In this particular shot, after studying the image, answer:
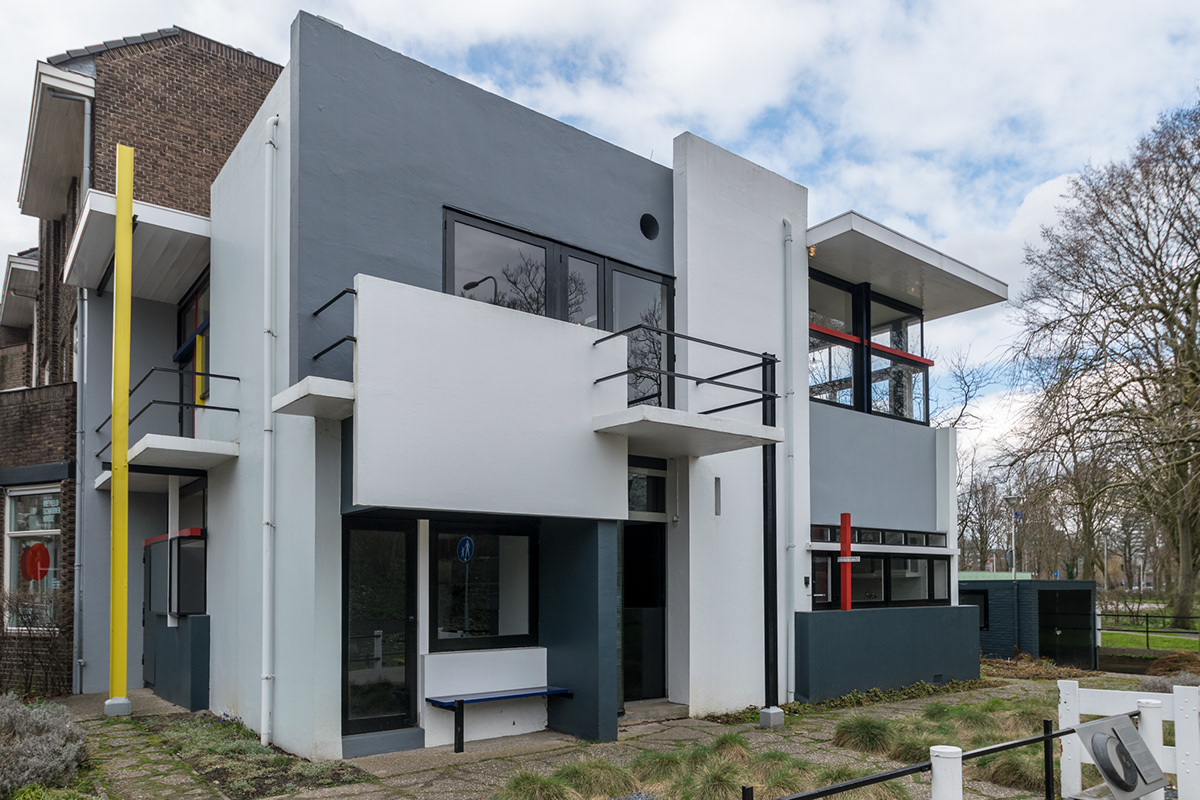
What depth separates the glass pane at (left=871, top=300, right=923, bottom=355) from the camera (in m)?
14.4

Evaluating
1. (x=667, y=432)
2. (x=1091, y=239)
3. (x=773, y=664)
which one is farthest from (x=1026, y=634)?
(x=667, y=432)

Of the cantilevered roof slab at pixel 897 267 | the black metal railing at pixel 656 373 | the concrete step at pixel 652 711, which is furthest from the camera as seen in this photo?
the cantilevered roof slab at pixel 897 267

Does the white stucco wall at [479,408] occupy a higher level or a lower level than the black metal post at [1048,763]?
higher

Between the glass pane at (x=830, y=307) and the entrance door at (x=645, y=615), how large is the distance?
14.1 ft

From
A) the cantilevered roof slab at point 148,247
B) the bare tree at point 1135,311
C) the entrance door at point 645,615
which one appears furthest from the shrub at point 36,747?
the bare tree at point 1135,311

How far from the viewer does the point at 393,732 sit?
8430 millimetres

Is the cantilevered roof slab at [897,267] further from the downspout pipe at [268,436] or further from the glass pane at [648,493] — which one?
the downspout pipe at [268,436]

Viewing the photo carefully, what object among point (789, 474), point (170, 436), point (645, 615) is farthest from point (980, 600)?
point (170, 436)

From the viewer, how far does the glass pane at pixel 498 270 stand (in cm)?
938

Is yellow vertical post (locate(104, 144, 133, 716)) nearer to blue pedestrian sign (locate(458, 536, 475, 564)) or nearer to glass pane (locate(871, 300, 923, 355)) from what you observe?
blue pedestrian sign (locate(458, 536, 475, 564))

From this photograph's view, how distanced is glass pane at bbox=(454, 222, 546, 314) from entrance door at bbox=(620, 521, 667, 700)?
3.23 metres

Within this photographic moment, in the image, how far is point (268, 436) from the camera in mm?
8805

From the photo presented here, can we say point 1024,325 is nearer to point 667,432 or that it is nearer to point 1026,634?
point 1026,634

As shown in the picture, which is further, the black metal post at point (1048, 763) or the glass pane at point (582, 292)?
the glass pane at point (582, 292)
